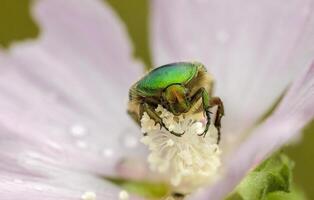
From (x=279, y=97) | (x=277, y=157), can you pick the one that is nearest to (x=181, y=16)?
(x=279, y=97)

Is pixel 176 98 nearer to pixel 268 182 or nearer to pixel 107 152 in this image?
pixel 268 182

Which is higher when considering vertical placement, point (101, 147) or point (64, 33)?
point (64, 33)

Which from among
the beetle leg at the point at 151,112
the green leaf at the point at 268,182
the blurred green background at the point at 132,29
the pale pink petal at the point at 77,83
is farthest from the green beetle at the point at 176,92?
the blurred green background at the point at 132,29

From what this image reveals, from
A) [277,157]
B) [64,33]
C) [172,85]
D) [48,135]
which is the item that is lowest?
[277,157]

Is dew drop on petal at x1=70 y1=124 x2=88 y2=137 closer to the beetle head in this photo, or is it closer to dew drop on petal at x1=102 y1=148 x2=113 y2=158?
dew drop on petal at x1=102 y1=148 x2=113 y2=158

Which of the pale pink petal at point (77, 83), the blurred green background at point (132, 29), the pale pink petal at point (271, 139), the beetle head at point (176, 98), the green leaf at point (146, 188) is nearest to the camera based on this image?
the pale pink petal at point (271, 139)

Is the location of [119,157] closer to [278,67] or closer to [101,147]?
[101,147]

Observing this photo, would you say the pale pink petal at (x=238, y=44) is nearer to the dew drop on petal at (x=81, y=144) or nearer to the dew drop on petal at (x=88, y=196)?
the dew drop on petal at (x=81, y=144)
